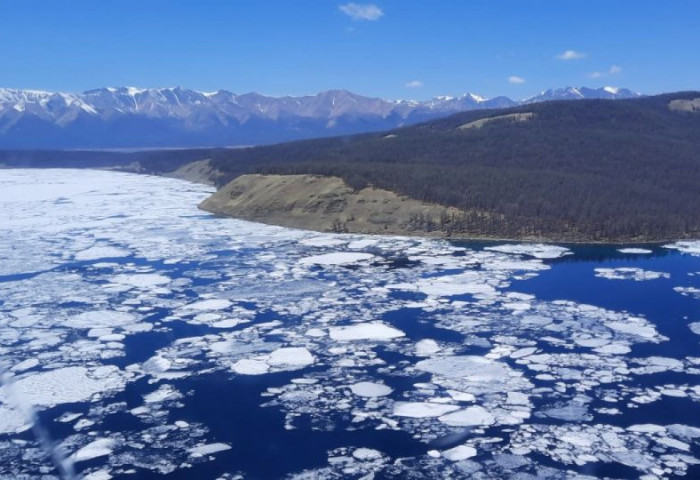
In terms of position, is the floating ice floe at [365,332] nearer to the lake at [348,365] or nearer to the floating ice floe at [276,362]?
the lake at [348,365]

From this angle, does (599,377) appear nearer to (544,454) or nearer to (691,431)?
(691,431)

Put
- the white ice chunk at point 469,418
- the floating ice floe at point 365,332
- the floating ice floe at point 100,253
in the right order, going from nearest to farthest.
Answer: the white ice chunk at point 469,418, the floating ice floe at point 365,332, the floating ice floe at point 100,253

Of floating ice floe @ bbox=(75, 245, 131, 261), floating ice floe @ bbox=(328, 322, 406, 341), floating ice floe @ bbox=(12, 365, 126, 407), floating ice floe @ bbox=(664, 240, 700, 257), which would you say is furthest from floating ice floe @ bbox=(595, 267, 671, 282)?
floating ice floe @ bbox=(75, 245, 131, 261)

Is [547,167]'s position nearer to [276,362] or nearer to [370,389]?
[276,362]

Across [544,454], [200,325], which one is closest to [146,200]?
[200,325]

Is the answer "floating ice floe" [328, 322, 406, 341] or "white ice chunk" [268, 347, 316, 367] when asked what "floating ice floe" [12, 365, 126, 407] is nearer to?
"white ice chunk" [268, 347, 316, 367]

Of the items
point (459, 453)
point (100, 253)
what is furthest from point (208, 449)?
point (100, 253)

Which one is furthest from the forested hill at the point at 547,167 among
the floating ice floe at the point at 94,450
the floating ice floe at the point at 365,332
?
the floating ice floe at the point at 94,450

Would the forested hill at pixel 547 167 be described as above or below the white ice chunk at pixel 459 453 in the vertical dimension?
above
